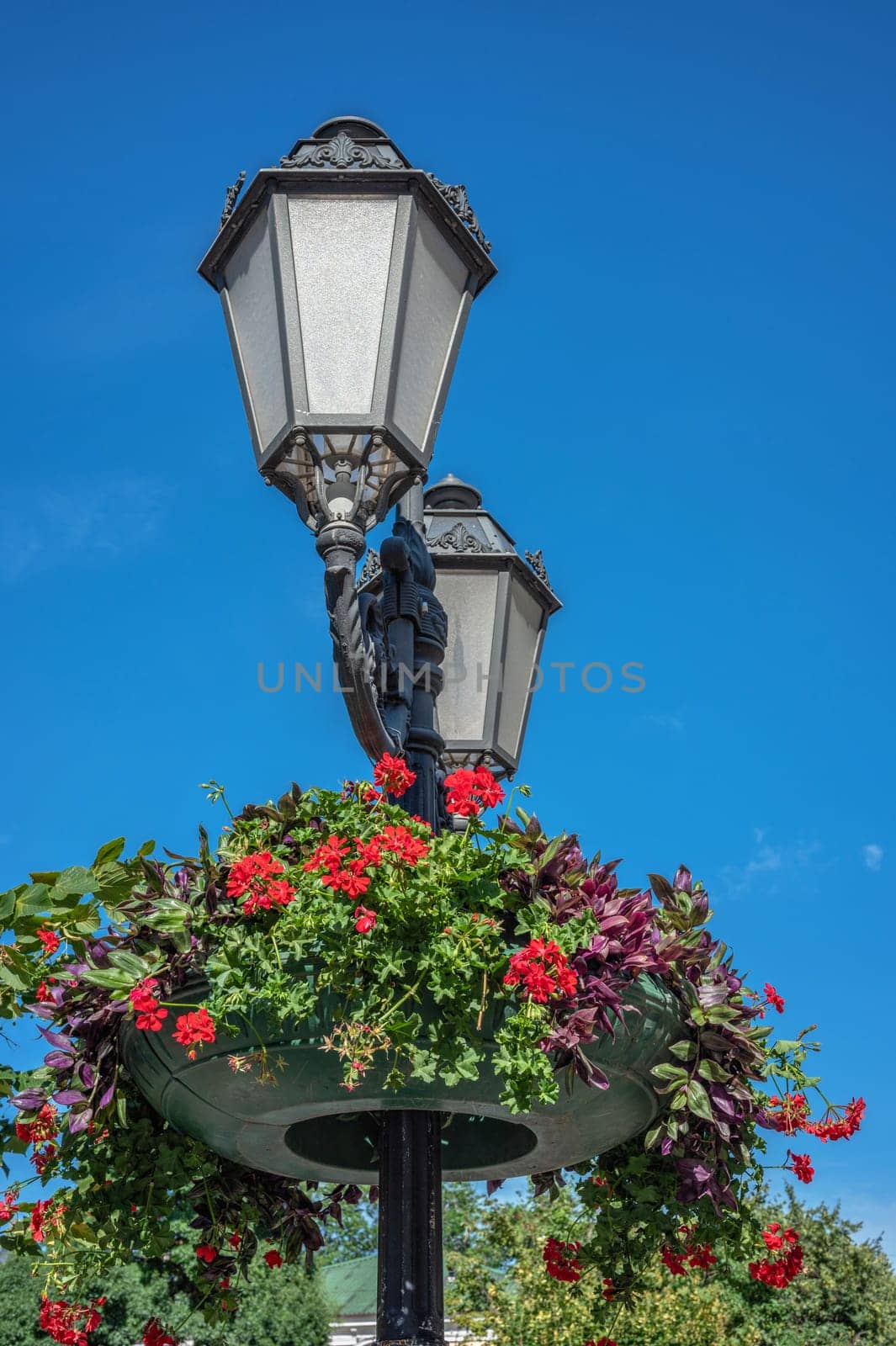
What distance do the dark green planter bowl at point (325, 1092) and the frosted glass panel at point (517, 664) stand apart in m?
1.95

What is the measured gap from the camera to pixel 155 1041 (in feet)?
8.17

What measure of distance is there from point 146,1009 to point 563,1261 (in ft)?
5.91

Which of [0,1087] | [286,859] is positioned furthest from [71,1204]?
[286,859]

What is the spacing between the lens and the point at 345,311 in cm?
310

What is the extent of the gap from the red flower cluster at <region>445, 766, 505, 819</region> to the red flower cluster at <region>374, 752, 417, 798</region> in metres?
0.09

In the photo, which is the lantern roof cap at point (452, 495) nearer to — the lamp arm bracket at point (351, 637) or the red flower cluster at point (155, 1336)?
the lamp arm bracket at point (351, 637)

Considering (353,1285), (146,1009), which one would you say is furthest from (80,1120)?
(353,1285)

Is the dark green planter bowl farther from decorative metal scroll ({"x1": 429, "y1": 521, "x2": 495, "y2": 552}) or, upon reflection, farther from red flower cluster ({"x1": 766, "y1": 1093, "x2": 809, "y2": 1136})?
decorative metal scroll ({"x1": 429, "y1": 521, "x2": 495, "y2": 552})

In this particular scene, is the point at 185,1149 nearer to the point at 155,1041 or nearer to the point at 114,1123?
the point at 114,1123

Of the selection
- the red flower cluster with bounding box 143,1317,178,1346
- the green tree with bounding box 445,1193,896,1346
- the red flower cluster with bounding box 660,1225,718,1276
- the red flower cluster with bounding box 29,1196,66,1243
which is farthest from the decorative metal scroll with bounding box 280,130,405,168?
the green tree with bounding box 445,1193,896,1346

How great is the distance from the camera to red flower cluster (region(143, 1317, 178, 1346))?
3363 millimetres

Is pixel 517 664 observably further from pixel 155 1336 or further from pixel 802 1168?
pixel 155 1336

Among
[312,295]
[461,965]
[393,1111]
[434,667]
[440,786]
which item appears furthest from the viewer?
[440,786]

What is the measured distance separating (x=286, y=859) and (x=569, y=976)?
0.61 meters
